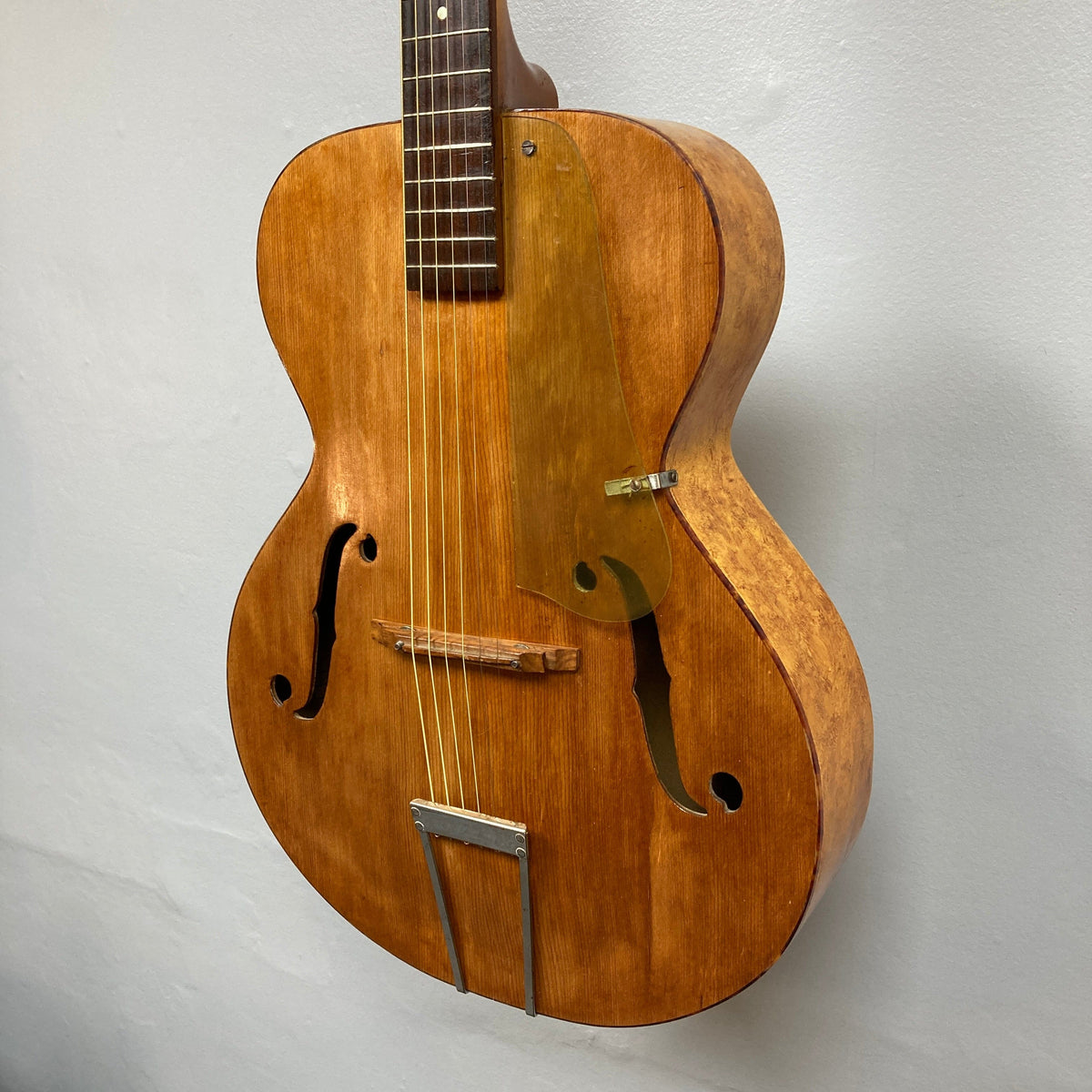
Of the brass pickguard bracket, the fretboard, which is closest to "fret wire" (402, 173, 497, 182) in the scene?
the fretboard

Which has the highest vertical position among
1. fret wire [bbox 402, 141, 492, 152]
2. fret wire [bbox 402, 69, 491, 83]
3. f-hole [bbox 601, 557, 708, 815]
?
fret wire [bbox 402, 69, 491, 83]

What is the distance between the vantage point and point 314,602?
3.17 feet

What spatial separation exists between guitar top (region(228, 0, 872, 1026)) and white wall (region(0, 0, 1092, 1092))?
176mm

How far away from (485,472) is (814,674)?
30cm

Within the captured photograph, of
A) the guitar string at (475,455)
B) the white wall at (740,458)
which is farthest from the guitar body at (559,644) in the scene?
the white wall at (740,458)

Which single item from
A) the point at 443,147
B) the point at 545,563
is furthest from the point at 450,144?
the point at 545,563

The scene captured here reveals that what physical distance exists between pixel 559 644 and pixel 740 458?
32 centimetres

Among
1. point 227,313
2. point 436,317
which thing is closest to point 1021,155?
point 436,317

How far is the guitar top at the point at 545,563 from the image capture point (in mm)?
782

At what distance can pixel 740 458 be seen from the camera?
1.07 m

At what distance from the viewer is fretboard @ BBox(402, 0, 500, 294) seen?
31.8 inches

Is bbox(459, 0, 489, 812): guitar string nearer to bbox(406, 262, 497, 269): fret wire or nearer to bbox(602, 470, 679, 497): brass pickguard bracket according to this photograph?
bbox(406, 262, 497, 269): fret wire

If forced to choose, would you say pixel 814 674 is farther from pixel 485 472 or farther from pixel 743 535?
pixel 485 472

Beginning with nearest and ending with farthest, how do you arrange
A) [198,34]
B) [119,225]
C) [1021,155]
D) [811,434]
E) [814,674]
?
[814,674] → [1021,155] → [811,434] → [198,34] → [119,225]
